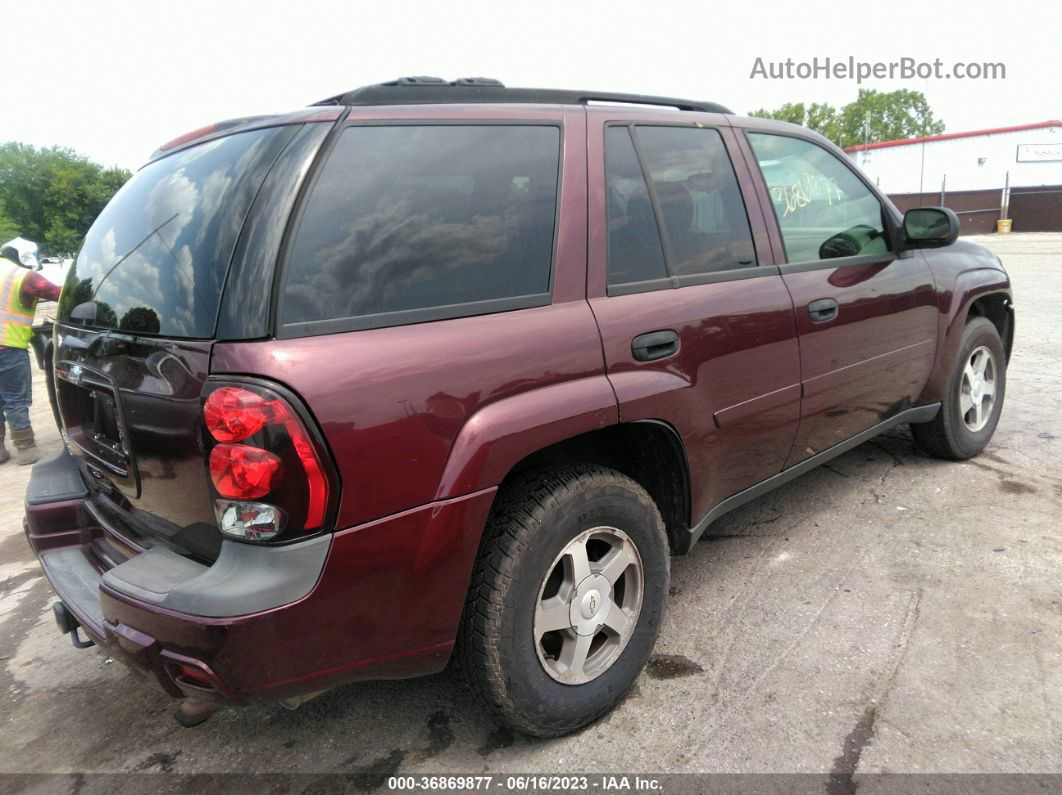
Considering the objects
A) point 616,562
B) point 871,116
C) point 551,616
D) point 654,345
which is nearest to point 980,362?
point 654,345

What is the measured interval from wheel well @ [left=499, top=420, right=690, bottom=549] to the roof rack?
1077 millimetres

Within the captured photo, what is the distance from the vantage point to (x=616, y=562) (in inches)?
89.7

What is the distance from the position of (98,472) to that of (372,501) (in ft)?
3.44

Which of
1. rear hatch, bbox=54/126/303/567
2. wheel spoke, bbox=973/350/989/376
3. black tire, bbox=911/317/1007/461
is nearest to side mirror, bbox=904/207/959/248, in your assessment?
black tire, bbox=911/317/1007/461

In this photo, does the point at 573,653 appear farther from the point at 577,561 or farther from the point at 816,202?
the point at 816,202

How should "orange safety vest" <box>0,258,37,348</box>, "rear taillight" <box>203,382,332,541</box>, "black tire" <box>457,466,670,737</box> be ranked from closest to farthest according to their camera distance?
1. "rear taillight" <box>203,382,332,541</box>
2. "black tire" <box>457,466,670,737</box>
3. "orange safety vest" <box>0,258,37,348</box>

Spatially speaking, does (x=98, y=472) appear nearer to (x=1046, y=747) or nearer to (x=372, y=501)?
(x=372, y=501)

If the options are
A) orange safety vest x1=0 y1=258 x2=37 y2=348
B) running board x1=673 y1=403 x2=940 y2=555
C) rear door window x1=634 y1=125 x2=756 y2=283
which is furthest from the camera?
orange safety vest x1=0 y1=258 x2=37 y2=348

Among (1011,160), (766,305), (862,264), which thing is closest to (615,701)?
(766,305)

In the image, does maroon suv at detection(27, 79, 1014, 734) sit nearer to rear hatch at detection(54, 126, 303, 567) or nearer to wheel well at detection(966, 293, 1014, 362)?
rear hatch at detection(54, 126, 303, 567)

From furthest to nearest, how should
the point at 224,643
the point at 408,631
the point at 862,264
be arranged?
the point at 862,264 < the point at 408,631 < the point at 224,643

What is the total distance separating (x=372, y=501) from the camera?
5.65 feet

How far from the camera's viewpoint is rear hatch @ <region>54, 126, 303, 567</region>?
1.76 m

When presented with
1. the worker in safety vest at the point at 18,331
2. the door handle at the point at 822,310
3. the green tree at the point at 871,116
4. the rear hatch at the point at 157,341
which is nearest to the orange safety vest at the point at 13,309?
the worker in safety vest at the point at 18,331
